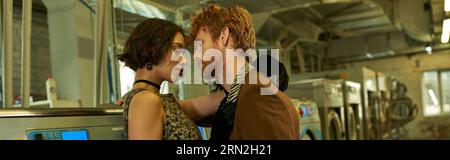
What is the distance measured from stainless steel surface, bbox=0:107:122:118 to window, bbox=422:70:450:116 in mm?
8309

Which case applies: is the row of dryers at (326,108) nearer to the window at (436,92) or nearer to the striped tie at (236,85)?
the striped tie at (236,85)

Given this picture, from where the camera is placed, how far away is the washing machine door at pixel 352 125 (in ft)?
15.8

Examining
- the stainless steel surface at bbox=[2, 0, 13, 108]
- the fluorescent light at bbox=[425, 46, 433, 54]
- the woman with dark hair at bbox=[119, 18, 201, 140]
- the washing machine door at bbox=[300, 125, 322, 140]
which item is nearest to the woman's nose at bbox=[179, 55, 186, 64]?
the woman with dark hair at bbox=[119, 18, 201, 140]

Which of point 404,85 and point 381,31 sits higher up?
point 381,31

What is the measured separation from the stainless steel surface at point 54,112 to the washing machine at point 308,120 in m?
2.20

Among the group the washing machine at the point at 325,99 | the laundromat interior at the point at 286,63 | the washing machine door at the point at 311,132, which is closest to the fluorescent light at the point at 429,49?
the laundromat interior at the point at 286,63

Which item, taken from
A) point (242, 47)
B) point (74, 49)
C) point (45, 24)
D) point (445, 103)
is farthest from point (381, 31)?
point (242, 47)

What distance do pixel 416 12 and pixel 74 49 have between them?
16.5 ft

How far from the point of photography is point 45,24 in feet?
15.9

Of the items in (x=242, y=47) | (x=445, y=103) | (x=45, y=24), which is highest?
(x=45, y=24)

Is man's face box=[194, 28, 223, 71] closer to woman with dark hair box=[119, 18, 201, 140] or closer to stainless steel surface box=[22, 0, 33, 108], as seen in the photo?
woman with dark hair box=[119, 18, 201, 140]
